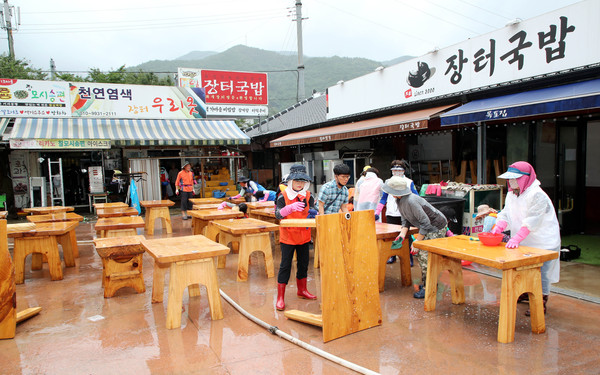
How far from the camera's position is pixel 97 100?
12711mm

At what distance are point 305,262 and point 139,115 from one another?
1118 cm

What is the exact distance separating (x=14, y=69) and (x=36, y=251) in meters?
23.6

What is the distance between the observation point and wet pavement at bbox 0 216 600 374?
2.93 meters

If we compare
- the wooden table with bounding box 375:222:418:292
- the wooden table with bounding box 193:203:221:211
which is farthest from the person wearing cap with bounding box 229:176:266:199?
the wooden table with bounding box 375:222:418:292

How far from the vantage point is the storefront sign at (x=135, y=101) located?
41.2 ft

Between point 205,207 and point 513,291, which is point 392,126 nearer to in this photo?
point 205,207

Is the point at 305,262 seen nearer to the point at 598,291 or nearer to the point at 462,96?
the point at 598,291

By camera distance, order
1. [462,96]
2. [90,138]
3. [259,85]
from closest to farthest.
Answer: [462,96], [90,138], [259,85]

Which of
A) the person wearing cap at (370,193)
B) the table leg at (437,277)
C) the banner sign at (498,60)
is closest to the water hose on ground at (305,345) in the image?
the table leg at (437,277)

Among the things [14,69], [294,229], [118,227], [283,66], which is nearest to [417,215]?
[294,229]

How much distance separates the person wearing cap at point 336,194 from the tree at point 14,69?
25620 mm

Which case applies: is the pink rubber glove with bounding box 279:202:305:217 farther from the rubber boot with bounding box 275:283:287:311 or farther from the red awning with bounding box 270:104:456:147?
the red awning with bounding box 270:104:456:147

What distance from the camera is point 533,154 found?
7.66m

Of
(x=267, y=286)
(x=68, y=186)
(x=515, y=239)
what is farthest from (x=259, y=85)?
(x=515, y=239)
